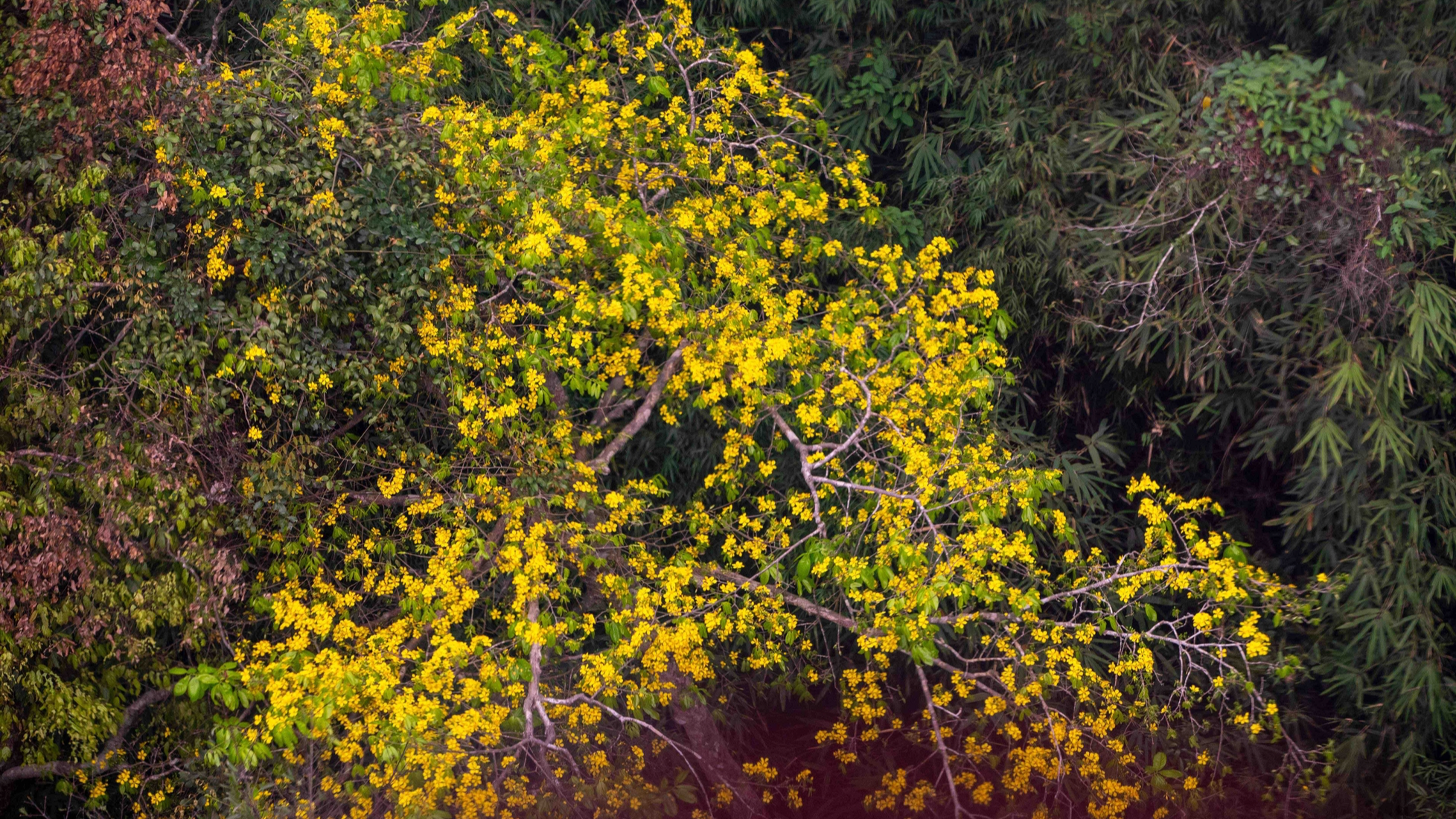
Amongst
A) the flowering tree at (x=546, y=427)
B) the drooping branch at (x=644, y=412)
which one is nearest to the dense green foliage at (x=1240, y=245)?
the flowering tree at (x=546, y=427)

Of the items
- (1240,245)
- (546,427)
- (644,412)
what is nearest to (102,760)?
(546,427)

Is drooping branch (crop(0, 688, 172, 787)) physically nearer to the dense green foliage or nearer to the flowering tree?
the flowering tree

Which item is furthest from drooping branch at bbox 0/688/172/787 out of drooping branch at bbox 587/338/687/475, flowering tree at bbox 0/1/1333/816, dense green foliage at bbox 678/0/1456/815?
dense green foliage at bbox 678/0/1456/815

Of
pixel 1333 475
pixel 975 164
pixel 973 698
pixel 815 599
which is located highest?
pixel 975 164

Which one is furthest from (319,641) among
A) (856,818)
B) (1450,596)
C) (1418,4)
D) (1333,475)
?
(1418,4)

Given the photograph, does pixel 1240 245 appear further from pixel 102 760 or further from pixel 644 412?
pixel 102 760

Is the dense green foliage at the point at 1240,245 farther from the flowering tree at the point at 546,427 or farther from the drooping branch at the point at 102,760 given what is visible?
the drooping branch at the point at 102,760

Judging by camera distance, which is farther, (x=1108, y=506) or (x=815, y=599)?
(x=1108, y=506)

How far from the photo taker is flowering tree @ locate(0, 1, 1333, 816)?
11.6 feet

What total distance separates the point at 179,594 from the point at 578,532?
130cm

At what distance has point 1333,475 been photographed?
15.1 feet

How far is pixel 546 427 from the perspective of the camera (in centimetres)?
445

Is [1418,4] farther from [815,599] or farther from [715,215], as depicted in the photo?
[815,599]

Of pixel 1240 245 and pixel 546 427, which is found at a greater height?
pixel 1240 245
